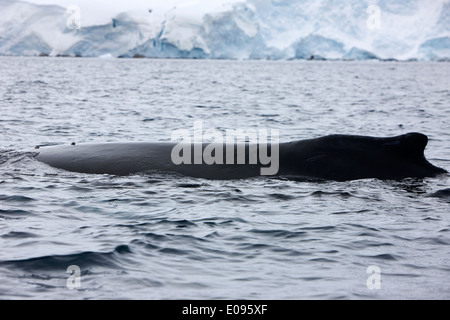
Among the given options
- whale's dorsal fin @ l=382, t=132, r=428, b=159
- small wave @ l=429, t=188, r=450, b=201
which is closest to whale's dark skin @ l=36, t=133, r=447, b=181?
whale's dorsal fin @ l=382, t=132, r=428, b=159

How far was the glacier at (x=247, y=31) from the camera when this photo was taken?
136375 mm

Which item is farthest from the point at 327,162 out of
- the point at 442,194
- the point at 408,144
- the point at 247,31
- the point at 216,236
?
the point at 247,31

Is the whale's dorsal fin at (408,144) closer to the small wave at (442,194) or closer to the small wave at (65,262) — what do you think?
the small wave at (442,194)

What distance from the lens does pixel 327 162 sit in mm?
9195

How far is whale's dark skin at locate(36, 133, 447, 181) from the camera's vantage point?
9125 mm

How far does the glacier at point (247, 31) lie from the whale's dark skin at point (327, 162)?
123726 millimetres

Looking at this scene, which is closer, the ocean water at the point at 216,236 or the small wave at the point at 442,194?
the ocean water at the point at 216,236

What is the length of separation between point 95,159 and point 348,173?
4126 millimetres

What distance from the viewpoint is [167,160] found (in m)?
9.81

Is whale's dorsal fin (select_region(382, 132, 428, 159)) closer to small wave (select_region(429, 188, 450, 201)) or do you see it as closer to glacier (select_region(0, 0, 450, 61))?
small wave (select_region(429, 188, 450, 201))

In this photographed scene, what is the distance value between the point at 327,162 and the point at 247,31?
130954mm

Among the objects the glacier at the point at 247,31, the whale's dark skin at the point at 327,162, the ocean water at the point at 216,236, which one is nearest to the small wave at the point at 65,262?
the ocean water at the point at 216,236

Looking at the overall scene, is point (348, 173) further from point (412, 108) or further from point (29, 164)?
point (412, 108)
